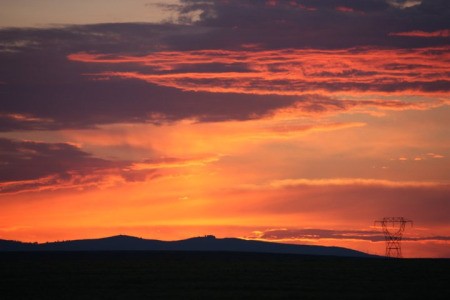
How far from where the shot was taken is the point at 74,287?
67.6 m

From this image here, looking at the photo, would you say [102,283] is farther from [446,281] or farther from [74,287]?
[446,281]

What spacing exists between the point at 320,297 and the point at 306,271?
2885 cm

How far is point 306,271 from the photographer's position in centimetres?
8750

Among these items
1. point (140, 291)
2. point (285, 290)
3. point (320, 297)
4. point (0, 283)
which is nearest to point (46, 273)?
point (0, 283)

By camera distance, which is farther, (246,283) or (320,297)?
(246,283)

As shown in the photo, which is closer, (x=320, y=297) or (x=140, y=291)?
(x=320, y=297)

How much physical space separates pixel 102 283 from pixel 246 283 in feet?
42.1

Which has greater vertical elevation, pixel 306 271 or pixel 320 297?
pixel 306 271

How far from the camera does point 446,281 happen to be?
73.8 m

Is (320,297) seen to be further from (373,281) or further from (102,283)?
(102,283)

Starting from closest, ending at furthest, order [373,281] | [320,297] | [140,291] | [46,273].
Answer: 1. [320,297]
2. [140,291]
3. [373,281]
4. [46,273]

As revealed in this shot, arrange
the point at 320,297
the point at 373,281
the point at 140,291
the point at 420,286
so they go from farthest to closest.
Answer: the point at 373,281, the point at 420,286, the point at 140,291, the point at 320,297

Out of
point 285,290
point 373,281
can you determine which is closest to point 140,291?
point 285,290

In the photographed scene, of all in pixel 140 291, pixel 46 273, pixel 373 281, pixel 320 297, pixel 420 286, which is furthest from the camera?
pixel 46 273
